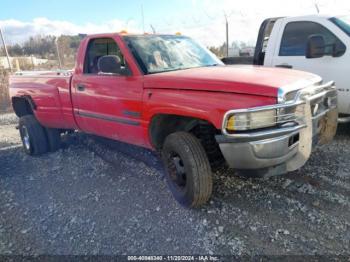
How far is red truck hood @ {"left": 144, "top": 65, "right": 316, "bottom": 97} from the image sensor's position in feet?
9.33

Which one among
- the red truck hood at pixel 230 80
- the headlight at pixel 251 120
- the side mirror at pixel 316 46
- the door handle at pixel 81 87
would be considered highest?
the side mirror at pixel 316 46

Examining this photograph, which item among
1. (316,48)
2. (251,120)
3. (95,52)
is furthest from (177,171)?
(316,48)

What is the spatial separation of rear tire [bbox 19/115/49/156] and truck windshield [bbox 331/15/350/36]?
5035mm

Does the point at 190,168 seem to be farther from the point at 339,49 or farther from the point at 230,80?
the point at 339,49

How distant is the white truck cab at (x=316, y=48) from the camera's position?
4828 millimetres

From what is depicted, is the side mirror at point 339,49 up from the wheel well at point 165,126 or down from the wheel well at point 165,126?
up

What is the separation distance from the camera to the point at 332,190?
3609mm

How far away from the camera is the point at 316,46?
4.78 metres

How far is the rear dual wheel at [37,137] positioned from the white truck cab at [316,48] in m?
3.90

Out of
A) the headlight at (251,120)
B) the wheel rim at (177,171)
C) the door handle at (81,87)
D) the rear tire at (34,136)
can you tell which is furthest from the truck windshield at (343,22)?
the rear tire at (34,136)

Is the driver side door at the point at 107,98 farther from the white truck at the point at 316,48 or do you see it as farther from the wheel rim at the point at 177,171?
the white truck at the point at 316,48

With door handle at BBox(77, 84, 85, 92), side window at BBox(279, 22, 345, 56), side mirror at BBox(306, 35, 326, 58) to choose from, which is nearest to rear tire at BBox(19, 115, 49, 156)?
door handle at BBox(77, 84, 85, 92)

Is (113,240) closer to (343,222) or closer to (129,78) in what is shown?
(129,78)

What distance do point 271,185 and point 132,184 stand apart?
1.67m
